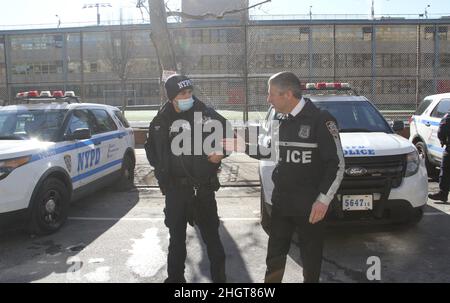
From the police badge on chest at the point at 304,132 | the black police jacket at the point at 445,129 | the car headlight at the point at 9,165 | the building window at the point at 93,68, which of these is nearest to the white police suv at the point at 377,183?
the police badge on chest at the point at 304,132

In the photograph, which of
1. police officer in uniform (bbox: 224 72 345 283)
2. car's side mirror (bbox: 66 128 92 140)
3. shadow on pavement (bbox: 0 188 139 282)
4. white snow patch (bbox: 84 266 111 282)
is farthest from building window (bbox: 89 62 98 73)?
police officer in uniform (bbox: 224 72 345 283)

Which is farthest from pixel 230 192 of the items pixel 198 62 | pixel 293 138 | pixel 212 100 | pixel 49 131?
pixel 198 62

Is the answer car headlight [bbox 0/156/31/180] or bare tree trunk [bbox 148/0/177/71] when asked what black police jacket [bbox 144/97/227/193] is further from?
bare tree trunk [bbox 148/0/177/71]

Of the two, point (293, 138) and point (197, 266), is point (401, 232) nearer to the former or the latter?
point (197, 266)

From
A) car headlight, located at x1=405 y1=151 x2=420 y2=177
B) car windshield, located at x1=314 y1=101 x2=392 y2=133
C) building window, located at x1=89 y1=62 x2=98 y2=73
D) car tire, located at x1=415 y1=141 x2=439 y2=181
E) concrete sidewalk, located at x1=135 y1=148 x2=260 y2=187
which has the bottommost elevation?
→ concrete sidewalk, located at x1=135 y1=148 x2=260 y2=187

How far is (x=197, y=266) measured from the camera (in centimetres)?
461

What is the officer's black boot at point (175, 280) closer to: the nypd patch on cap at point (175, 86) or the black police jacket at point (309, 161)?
the black police jacket at point (309, 161)

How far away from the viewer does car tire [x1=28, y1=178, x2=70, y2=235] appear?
17.9 feet

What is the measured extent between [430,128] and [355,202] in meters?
4.85

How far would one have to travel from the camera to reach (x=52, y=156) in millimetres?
5797

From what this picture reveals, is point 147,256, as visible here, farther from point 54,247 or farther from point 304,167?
point 304,167

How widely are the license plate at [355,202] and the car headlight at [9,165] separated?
141 inches

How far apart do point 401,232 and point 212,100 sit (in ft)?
34.3

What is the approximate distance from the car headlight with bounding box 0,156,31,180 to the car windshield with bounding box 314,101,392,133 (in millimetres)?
3896
